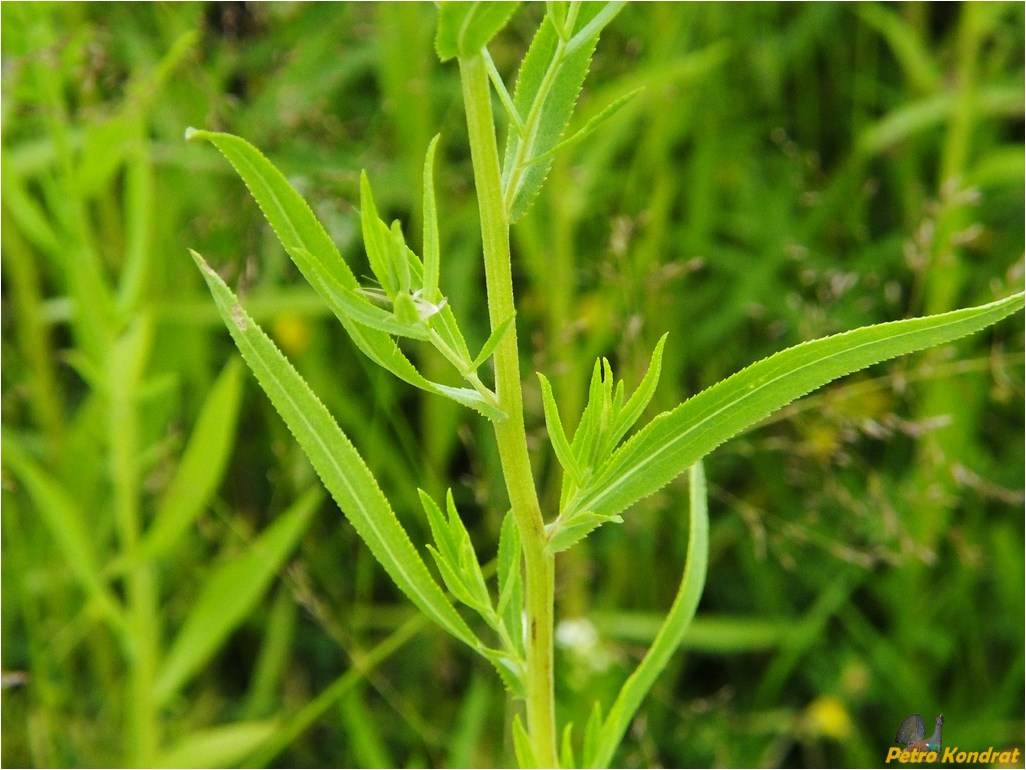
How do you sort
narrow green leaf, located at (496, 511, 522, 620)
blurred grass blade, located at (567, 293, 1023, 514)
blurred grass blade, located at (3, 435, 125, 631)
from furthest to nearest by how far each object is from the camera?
blurred grass blade, located at (3, 435, 125, 631) → narrow green leaf, located at (496, 511, 522, 620) → blurred grass blade, located at (567, 293, 1023, 514)

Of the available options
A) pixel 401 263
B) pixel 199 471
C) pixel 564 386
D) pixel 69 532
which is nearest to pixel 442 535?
pixel 401 263

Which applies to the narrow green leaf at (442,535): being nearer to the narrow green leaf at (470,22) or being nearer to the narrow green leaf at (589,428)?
the narrow green leaf at (589,428)

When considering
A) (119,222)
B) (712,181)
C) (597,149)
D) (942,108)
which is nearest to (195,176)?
(119,222)

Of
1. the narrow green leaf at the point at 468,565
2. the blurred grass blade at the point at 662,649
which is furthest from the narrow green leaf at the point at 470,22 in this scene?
the blurred grass blade at the point at 662,649

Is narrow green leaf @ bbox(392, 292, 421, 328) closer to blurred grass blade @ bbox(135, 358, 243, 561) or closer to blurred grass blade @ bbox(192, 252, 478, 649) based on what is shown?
blurred grass blade @ bbox(192, 252, 478, 649)

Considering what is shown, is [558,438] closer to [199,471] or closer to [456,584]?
[456,584]

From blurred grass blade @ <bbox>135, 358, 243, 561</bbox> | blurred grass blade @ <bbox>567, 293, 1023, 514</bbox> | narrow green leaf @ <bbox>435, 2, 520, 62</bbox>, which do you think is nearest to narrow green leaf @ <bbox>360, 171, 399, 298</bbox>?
narrow green leaf @ <bbox>435, 2, 520, 62</bbox>
